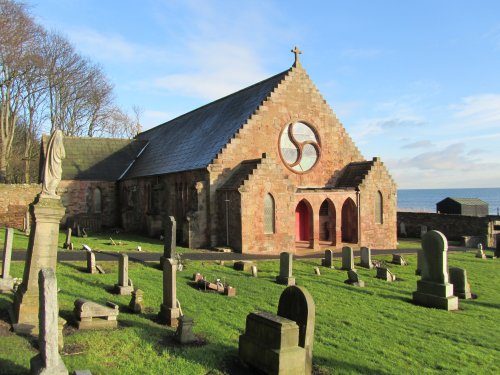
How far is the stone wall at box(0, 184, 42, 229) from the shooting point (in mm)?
29766

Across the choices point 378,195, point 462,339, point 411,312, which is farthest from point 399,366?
point 378,195

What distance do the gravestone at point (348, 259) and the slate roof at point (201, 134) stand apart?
9.30 metres

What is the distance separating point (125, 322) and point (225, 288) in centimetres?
440

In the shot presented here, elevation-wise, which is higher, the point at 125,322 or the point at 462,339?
the point at 125,322

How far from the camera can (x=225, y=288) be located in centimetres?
1408

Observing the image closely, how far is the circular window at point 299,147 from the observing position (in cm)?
2784

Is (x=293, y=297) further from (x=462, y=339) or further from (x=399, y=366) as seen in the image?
(x=462, y=339)

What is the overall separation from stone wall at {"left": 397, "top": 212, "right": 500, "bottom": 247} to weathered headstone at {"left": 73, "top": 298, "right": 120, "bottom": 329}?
30287 mm

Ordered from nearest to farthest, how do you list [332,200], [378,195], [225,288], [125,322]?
[125,322]
[225,288]
[332,200]
[378,195]

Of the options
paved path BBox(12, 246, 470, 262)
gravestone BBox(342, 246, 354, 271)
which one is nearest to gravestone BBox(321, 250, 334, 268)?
gravestone BBox(342, 246, 354, 271)

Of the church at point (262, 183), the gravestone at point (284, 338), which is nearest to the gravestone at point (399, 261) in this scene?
the church at point (262, 183)

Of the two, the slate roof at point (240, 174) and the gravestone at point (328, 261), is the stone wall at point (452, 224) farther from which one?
the slate roof at point (240, 174)

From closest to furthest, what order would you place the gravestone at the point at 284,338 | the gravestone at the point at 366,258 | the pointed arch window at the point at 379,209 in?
the gravestone at the point at 284,338
the gravestone at the point at 366,258
the pointed arch window at the point at 379,209

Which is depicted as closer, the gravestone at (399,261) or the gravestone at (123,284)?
the gravestone at (123,284)
